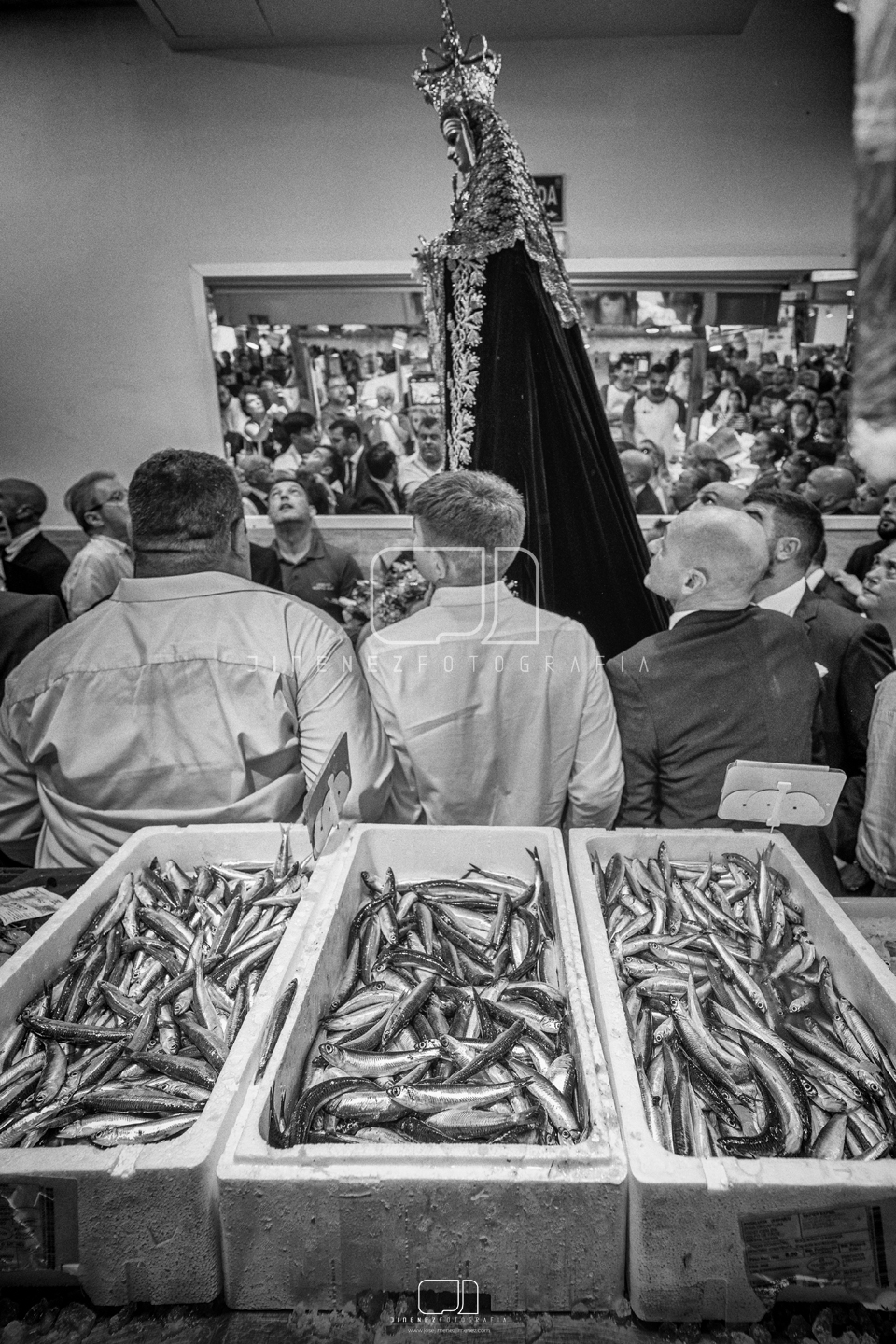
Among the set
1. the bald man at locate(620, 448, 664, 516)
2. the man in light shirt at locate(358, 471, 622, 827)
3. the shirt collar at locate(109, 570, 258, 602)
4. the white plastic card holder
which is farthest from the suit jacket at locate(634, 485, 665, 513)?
the shirt collar at locate(109, 570, 258, 602)

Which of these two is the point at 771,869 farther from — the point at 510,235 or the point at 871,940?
the point at 510,235

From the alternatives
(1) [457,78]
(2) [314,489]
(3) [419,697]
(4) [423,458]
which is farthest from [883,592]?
(2) [314,489]

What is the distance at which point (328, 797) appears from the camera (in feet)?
4.99

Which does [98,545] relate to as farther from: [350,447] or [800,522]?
[800,522]

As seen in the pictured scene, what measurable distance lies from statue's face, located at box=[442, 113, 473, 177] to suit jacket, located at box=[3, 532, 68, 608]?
3.11 metres

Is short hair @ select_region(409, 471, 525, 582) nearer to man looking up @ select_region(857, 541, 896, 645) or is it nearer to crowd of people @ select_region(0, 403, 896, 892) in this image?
crowd of people @ select_region(0, 403, 896, 892)

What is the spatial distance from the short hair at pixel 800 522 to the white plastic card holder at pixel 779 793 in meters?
1.27

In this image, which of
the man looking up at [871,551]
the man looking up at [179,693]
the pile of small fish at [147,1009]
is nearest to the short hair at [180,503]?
the man looking up at [179,693]

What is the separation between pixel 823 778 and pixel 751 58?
5057mm

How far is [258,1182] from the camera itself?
0.93 m

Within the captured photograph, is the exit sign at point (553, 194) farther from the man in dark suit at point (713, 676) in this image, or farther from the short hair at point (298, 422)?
the man in dark suit at point (713, 676)

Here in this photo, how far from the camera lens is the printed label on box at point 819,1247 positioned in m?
0.91

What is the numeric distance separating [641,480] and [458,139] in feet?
11.4

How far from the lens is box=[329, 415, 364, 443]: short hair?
5309 mm
